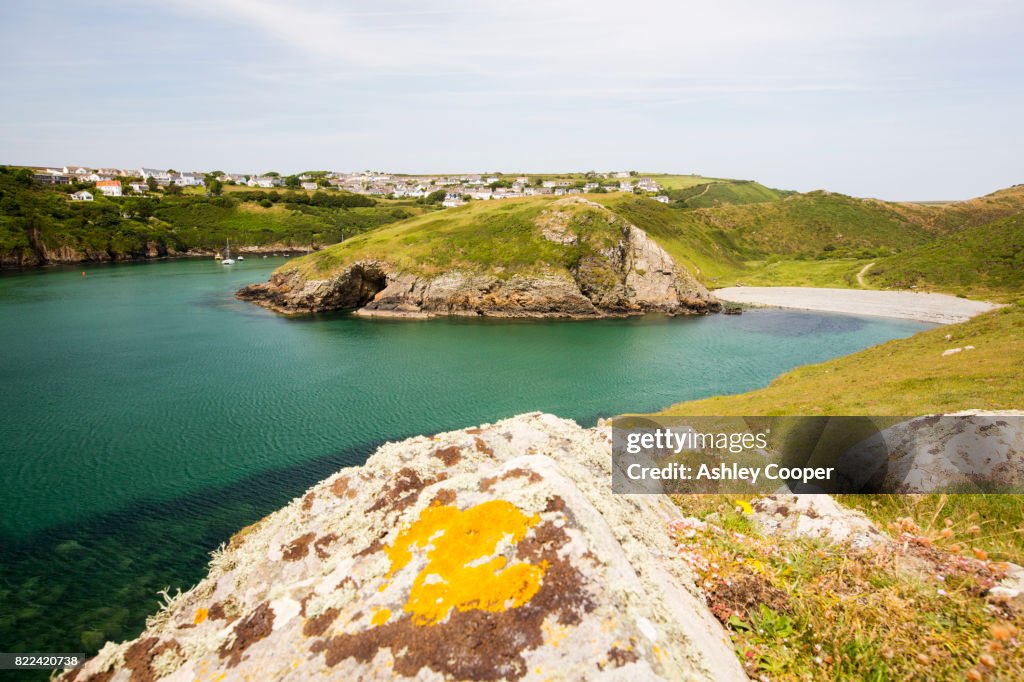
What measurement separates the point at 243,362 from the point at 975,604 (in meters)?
53.9

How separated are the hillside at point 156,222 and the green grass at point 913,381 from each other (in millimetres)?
153447

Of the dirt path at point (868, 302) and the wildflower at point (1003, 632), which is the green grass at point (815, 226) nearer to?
the dirt path at point (868, 302)

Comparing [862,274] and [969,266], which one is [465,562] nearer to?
[969,266]

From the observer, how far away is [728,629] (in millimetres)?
6406

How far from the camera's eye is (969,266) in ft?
285

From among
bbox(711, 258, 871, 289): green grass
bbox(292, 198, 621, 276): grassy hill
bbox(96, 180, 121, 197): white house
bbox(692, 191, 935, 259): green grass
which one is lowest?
bbox(711, 258, 871, 289): green grass

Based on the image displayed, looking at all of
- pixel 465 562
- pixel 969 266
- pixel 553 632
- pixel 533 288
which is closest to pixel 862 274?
pixel 969 266

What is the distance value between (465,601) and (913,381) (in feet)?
85.2

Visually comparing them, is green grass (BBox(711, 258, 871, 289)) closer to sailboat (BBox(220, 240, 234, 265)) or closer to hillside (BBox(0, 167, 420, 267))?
hillside (BBox(0, 167, 420, 267))

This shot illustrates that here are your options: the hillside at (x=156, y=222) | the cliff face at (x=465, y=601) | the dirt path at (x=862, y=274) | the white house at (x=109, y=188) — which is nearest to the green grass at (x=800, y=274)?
the dirt path at (x=862, y=274)

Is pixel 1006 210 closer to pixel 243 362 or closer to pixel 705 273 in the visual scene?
pixel 705 273

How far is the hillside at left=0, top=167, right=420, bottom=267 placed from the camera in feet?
384

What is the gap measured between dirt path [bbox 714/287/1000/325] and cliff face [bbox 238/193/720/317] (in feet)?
53.9

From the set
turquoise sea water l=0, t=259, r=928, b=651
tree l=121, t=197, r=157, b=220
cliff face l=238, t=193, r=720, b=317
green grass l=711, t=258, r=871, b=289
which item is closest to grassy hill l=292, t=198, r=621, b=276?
cliff face l=238, t=193, r=720, b=317
